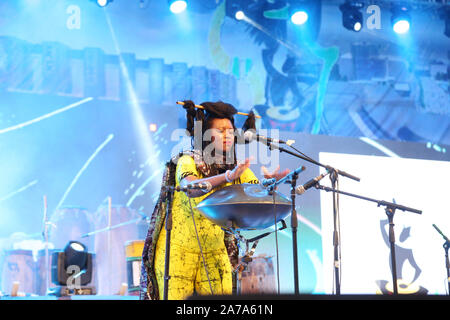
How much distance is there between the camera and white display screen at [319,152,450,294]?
569 cm

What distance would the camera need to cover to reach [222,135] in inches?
102

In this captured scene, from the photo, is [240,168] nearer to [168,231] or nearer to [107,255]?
[168,231]

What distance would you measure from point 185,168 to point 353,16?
4.69 meters

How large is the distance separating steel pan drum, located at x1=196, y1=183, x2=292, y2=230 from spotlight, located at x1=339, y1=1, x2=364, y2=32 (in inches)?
185

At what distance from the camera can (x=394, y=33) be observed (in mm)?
6727

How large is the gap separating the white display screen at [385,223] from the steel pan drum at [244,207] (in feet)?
11.5

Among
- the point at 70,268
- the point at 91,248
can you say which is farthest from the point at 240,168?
the point at 91,248

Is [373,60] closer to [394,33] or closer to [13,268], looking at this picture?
[394,33]

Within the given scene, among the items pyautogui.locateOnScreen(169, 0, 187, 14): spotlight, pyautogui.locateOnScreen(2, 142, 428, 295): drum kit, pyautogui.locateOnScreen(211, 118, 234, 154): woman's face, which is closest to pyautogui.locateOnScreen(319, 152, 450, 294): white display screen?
pyautogui.locateOnScreen(2, 142, 428, 295): drum kit

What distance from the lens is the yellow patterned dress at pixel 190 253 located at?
246cm

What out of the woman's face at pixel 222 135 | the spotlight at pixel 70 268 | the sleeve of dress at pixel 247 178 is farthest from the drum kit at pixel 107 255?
the woman's face at pixel 222 135

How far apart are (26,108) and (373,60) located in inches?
161
